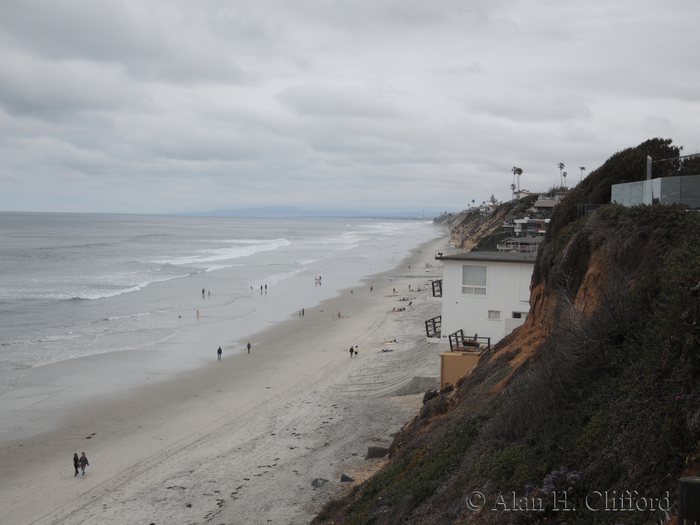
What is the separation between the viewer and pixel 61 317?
39438 millimetres

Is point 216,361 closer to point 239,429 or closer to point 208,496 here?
point 239,429

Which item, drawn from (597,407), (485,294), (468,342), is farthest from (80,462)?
(597,407)

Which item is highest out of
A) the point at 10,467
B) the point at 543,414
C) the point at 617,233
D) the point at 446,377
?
the point at 617,233

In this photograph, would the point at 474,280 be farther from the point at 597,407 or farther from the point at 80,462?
the point at 80,462

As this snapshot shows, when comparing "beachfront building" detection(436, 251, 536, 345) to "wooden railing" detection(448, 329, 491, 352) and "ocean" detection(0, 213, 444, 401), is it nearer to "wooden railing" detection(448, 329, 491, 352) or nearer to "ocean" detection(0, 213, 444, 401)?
"wooden railing" detection(448, 329, 491, 352)

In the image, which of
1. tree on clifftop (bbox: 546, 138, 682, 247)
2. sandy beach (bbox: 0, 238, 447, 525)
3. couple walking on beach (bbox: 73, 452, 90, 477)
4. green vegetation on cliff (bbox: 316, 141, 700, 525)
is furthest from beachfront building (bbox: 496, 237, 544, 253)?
couple walking on beach (bbox: 73, 452, 90, 477)

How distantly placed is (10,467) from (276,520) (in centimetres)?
1056

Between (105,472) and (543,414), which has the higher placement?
(543,414)

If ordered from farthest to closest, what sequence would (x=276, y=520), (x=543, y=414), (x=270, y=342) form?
(x=270, y=342)
(x=276, y=520)
(x=543, y=414)

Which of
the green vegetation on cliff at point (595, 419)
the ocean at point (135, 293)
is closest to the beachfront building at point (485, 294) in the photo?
the green vegetation on cliff at point (595, 419)

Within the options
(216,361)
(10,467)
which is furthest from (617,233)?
(216,361)

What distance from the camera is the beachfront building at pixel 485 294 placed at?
769 inches

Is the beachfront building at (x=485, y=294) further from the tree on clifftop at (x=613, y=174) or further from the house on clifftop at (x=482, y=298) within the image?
the tree on clifftop at (x=613, y=174)

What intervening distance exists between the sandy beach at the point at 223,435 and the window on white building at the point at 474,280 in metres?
2.27
